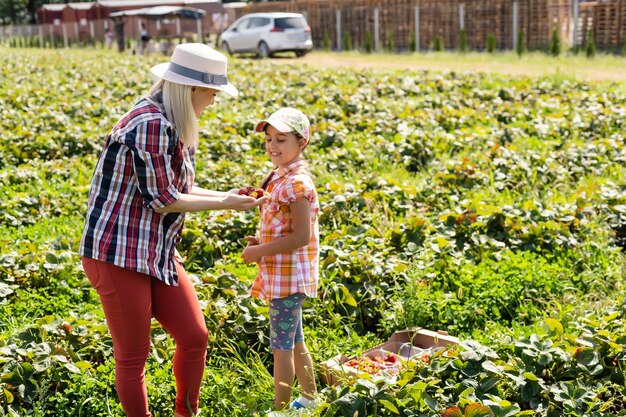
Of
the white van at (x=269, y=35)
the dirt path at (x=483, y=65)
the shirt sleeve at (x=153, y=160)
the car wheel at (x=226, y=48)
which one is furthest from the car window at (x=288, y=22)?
the shirt sleeve at (x=153, y=160)

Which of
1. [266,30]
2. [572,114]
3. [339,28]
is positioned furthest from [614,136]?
[339,28]

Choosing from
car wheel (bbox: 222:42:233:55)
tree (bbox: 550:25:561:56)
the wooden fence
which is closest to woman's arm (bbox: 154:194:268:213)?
tree (bbox: 550:25:561:56)

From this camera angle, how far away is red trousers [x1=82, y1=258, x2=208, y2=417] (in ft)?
12.4

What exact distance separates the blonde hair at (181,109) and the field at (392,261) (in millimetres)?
1290

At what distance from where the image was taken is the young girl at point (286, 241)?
400cm

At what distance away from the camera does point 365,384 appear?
12.4ft

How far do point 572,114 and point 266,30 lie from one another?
1965 cm

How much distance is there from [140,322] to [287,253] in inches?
28.8

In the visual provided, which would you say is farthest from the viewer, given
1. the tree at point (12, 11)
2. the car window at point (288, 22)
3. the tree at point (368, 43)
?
the tree at point (12, 11)

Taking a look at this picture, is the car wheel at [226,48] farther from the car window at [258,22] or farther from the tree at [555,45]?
the tree at [555,45]

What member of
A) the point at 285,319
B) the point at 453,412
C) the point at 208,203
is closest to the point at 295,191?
the point at 208,203

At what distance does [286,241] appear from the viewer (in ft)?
13.1

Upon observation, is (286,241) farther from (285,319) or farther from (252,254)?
(285,319)

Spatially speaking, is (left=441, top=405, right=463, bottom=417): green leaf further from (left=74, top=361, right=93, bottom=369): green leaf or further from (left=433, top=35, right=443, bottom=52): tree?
(left=433, top=35, right=443, bottom=52): tree
